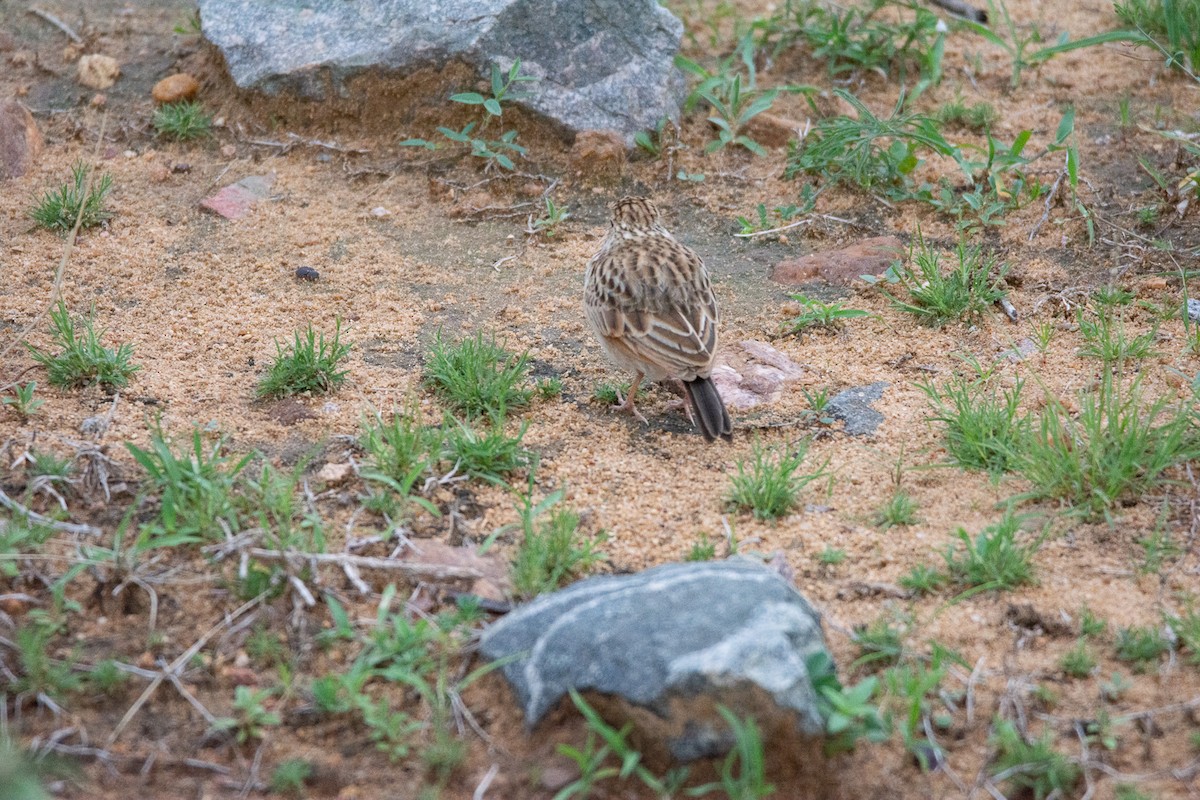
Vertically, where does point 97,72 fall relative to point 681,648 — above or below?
below

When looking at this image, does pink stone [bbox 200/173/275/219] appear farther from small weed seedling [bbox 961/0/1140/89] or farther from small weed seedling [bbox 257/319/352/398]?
small weed seedling [bbox 961/0/1140/89]

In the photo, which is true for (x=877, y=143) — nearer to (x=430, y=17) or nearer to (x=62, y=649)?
(x=430, y=17)

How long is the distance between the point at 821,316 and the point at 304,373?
8.16 feet

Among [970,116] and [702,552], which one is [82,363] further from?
[970,116]

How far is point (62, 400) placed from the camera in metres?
5.12

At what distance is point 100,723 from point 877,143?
5.47 meters

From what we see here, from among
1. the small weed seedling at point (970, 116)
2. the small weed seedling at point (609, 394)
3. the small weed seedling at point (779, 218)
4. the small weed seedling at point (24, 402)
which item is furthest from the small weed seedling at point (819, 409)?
the small weed seedling at point (24, 402)

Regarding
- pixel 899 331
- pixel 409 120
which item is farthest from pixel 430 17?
pixel 899 331

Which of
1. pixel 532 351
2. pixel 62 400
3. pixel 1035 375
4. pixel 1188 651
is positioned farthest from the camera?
pixel 532 351

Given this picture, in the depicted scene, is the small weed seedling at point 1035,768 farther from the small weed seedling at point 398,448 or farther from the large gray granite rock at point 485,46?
the large gray granite rock at point 485,46

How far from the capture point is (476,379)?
535 cm

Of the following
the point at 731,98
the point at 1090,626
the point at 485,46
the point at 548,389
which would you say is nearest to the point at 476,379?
the point at 548,389

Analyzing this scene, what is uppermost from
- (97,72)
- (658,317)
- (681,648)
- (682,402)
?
(681,648)

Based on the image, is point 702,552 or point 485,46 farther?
point 485,46
